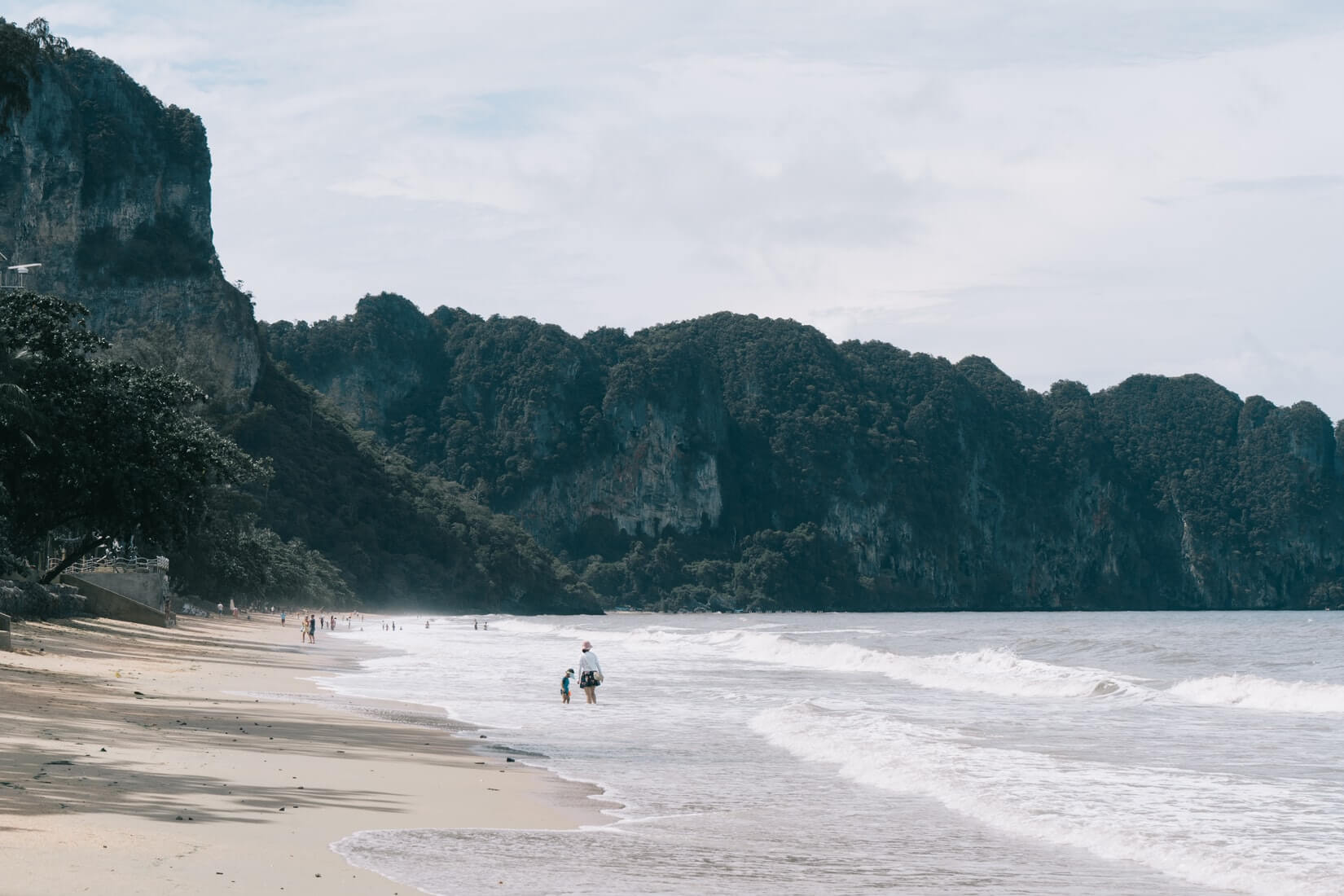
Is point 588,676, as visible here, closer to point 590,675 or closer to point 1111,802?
point 590,675

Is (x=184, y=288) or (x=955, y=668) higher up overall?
(x=184, y=288)

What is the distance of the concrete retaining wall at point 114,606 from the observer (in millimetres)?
39219

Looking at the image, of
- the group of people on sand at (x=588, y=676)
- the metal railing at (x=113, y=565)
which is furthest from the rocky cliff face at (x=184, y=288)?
the group of people on sand at (x=588, y=676)

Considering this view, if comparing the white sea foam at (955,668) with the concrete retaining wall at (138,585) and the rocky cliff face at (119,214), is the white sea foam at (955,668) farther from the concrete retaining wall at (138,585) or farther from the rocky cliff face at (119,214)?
the rocky cliff face at (119,214)

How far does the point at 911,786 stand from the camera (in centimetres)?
1302

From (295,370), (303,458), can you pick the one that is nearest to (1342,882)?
(303,458)

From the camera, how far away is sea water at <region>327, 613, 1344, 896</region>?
28.8 ft

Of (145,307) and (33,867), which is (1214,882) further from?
(145,307)

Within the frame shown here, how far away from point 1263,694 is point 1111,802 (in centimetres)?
1561

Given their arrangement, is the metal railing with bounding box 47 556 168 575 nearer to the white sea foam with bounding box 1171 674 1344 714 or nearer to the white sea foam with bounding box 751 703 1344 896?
the white sea foam with bounding box 1171 674 1344 714

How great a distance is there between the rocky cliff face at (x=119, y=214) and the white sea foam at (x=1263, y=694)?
90.0 metres

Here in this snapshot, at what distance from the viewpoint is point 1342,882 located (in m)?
8.63

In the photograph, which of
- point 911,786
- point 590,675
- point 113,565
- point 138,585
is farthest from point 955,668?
point 113,565

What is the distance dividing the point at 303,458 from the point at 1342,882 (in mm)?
133639
